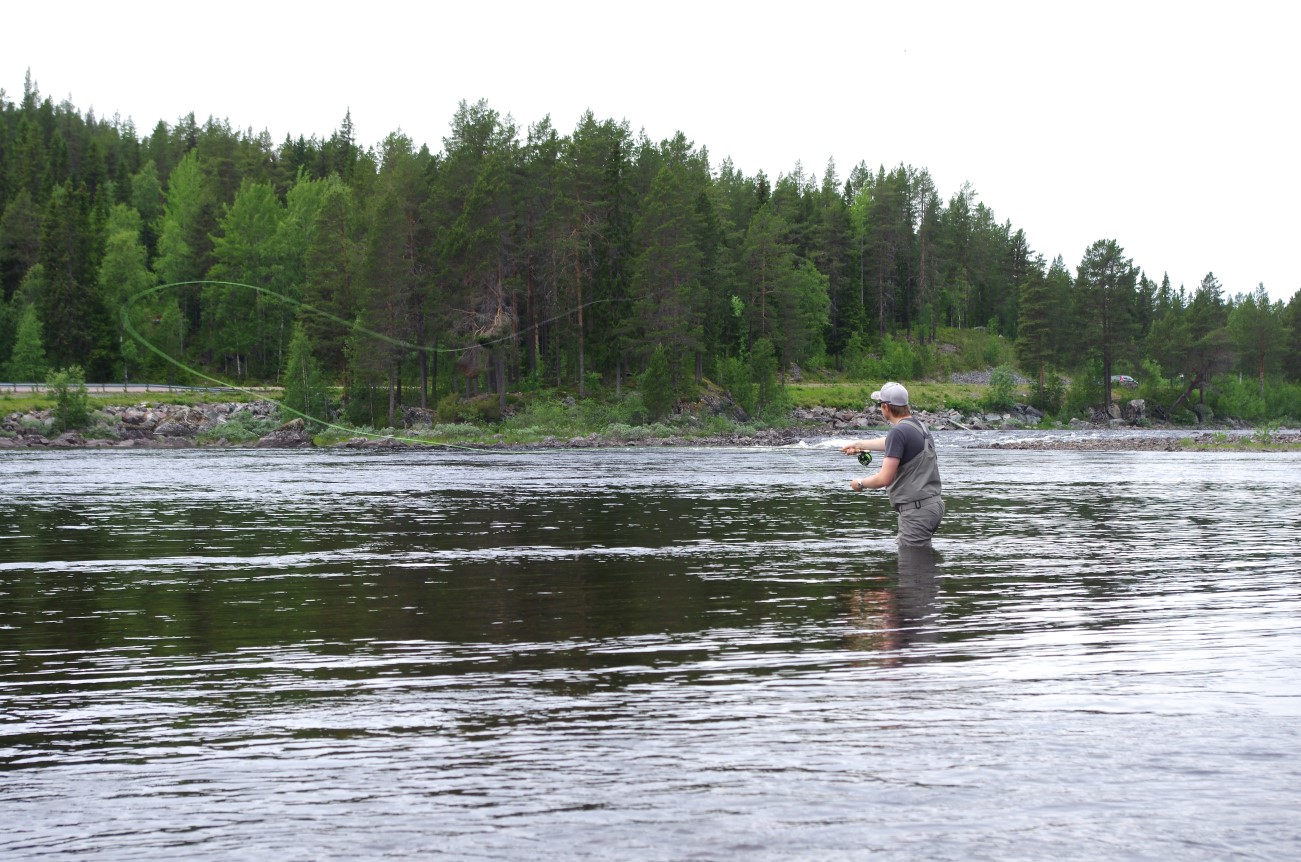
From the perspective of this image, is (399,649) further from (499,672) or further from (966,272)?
(966,272)

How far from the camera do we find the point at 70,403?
61844 mm

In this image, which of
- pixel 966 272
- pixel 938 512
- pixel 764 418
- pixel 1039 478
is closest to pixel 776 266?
pixel 764 418

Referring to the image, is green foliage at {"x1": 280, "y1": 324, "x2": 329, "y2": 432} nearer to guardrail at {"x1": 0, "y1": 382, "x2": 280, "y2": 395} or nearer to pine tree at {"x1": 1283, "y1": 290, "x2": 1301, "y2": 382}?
guardrail at {"x1": 0, "y1": 382, "x2": 280, "y2": 395}

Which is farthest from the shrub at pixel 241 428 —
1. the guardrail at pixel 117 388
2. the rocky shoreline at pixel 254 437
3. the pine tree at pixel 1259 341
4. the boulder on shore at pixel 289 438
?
the pine tree at pixel 1259 341

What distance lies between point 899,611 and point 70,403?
62.7m

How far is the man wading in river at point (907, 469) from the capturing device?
38.6ft

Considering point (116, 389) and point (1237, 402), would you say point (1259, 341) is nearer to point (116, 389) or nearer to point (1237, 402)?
point (1237, 402)

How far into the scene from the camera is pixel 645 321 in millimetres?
76500

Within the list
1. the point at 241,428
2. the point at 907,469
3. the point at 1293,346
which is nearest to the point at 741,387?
the point at 241,428

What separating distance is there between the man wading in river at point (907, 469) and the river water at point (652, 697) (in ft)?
2.10

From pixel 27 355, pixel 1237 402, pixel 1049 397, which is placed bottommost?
pixel 1237 402

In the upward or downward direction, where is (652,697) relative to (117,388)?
downward

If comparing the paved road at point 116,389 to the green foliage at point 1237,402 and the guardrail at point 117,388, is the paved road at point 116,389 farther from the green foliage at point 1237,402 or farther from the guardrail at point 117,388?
the green foliage at point 1237,402

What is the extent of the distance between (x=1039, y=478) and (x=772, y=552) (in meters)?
21.4
